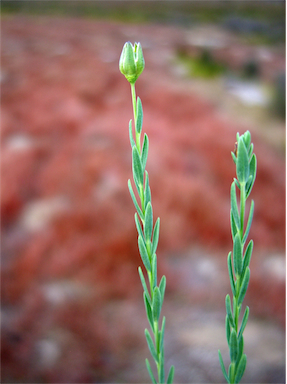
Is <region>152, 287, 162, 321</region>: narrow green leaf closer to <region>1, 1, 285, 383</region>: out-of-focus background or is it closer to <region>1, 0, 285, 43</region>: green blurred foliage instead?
<region>1, 1, 285, 383</region>: out-of-focus background

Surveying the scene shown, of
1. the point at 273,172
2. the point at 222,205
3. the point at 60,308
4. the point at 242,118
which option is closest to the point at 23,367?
the point at 60,308

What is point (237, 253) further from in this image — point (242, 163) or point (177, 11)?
point (177, 11)

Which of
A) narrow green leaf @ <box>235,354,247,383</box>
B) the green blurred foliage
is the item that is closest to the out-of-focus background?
the green blurred foliage

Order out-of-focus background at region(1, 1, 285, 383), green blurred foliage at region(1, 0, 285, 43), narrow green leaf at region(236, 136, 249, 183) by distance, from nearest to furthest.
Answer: narrow green leaf at region(236, 136, 249, 183), out-of-focus background at region(1, 1, 285, 383), green blurred foliage at region(1, 0, 285, 43)

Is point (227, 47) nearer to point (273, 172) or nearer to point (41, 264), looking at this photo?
point (273, 172)

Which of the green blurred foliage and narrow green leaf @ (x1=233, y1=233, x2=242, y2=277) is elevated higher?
the green blurred foliage

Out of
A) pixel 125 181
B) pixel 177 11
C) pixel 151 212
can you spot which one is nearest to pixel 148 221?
pixel 151 212

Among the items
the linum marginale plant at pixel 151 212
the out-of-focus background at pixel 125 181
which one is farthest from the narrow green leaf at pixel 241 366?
the out-of-focus background at pixel 125 181

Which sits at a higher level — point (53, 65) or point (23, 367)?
point (53, 65)
